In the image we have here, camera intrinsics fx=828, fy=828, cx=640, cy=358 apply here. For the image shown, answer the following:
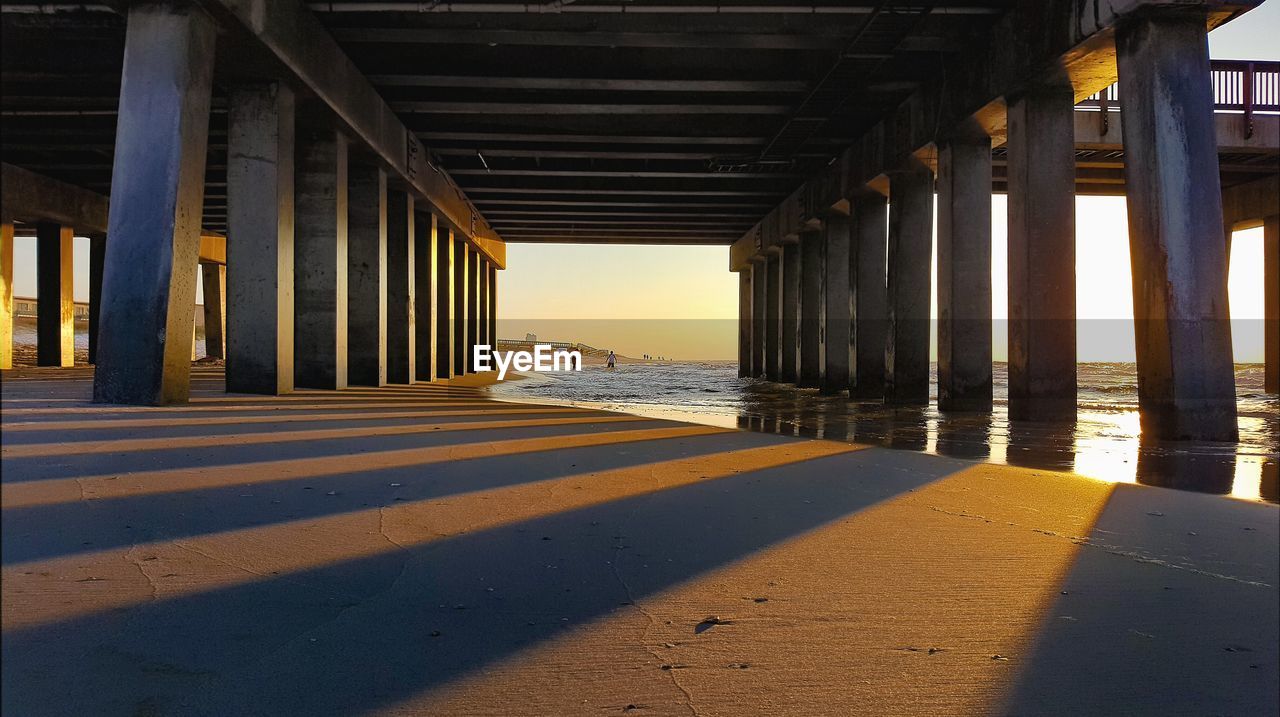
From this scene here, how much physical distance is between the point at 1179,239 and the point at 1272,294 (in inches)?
678

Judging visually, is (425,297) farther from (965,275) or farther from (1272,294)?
(1272,294)

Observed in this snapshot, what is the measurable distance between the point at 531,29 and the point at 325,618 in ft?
38.8

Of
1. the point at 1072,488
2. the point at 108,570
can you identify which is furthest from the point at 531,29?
the point at 108,570

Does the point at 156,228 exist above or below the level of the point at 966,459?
above

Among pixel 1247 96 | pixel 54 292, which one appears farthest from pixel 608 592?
pixel 54 292

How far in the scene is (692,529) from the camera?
427 centimetres

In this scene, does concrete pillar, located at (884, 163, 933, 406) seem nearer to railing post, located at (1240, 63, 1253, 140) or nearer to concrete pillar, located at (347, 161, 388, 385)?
railing post, located at (1240, 63, 1253, 140)

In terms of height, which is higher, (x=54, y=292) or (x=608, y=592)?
(x=54, y=292)

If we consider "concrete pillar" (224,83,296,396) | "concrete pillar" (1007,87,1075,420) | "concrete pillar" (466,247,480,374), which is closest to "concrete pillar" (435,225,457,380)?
"concrete pillar" (466,247,480,374)

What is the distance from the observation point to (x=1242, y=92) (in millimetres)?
16844

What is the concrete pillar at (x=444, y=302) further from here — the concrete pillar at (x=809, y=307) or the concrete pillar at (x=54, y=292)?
the concrete pillar at (x=809, y=307)

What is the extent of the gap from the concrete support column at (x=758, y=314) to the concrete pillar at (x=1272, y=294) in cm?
1559

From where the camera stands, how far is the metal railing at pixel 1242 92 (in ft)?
53.5

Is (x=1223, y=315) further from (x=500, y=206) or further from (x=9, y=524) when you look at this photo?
(x=500, y=206)
